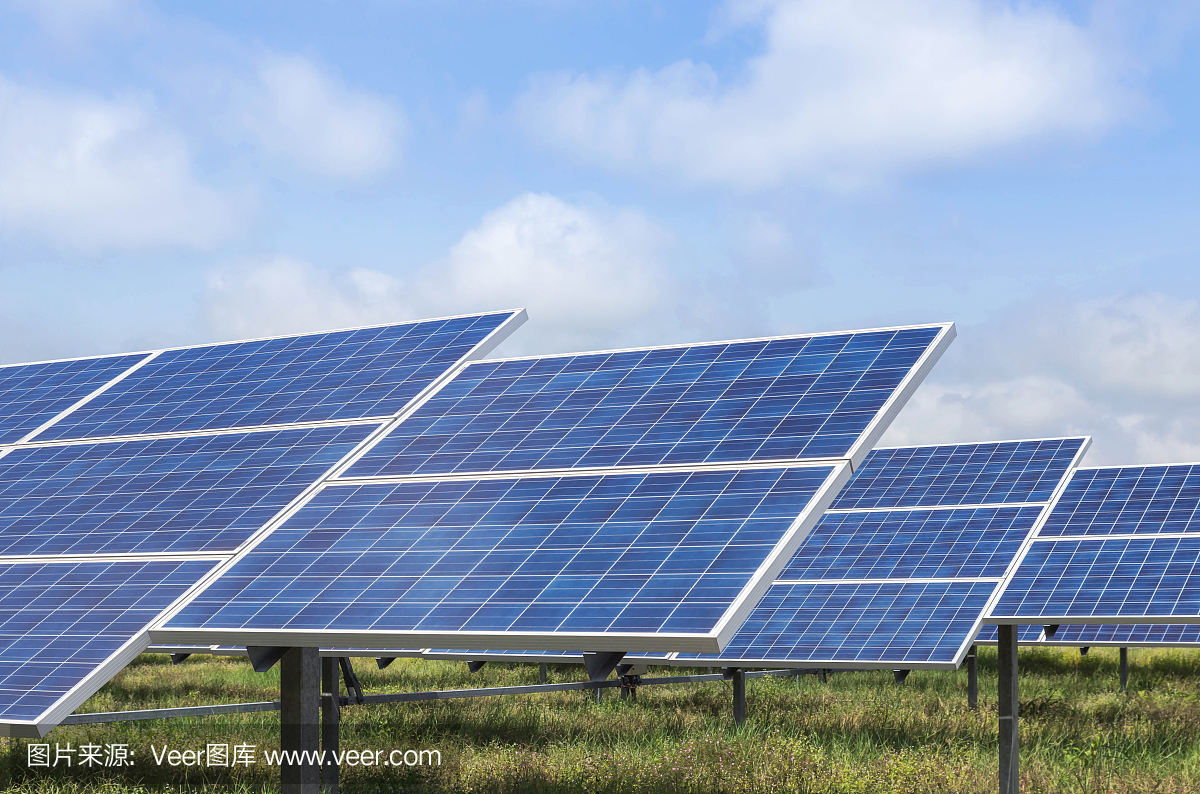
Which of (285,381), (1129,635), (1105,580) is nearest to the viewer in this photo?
(285,381)

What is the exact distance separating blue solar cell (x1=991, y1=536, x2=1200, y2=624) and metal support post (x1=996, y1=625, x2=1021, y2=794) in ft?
2.15

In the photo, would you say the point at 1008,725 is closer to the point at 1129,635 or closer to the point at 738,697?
the point at 738,697

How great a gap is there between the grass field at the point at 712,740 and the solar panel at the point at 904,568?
1.55 meters

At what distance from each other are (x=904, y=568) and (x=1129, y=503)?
483cm

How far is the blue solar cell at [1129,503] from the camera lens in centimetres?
1995

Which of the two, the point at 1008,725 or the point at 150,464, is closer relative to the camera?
the point at 150,464

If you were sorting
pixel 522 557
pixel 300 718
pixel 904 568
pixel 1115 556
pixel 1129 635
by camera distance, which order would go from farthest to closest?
1. pixel 1129 635
2. pixel 904 568
3. pixel 1115 556
4. pixel 300 718
5. pixel 522 557

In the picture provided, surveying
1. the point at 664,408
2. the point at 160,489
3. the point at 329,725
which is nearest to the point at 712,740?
the point at 329,725

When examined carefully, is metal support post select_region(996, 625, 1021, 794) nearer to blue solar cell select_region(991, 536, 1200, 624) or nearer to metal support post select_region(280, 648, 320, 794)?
blue solar cell select_region(991, 536, 1200, 624)

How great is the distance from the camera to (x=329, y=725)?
11.6 meters

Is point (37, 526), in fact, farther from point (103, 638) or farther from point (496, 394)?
point (496, 394)

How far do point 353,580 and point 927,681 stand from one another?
25.3m

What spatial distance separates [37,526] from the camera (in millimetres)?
11445

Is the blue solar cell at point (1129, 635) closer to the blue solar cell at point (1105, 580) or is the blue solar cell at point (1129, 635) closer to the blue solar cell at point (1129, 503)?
the blue solar cell at point (1129, 503)
